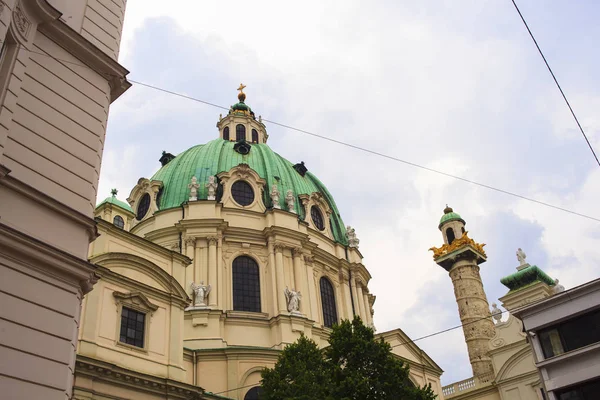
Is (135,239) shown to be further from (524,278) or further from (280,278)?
(524,278)

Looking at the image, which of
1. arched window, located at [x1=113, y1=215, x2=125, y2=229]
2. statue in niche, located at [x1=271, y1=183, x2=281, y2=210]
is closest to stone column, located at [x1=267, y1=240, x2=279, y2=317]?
statue in niche, located at [x1=271, y1=183, x2=281, y2=210]

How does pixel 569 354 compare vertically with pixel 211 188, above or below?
below

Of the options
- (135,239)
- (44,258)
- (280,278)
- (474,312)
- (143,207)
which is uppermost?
(143,207)

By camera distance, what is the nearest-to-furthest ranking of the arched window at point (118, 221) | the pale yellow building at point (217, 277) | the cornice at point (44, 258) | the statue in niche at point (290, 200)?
the cornice at point (44, 258), the pale yellow building at point (217, 277), the arched window at point (118, 221), the statue in niche at point (290, 200)

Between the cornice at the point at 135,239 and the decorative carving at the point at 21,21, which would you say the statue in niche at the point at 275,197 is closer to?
the cornice at the point at 135,239

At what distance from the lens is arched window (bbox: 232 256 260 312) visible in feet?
111

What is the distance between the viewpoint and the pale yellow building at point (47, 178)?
8.88 m

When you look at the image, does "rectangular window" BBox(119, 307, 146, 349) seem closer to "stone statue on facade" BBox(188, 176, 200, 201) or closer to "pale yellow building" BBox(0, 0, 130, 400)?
"pale yellow building" BBox(0, 0, 130, 400)

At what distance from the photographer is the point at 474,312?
48281 millimetres

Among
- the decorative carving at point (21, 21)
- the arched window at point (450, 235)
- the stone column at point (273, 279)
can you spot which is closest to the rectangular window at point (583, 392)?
the stone column at point (273, 279)

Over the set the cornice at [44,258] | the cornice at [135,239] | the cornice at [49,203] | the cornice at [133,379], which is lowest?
the cornice at [44,258]

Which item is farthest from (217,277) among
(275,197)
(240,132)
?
(240,132)

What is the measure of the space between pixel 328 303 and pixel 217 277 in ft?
26.0

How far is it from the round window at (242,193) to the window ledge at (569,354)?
68.5 feet
